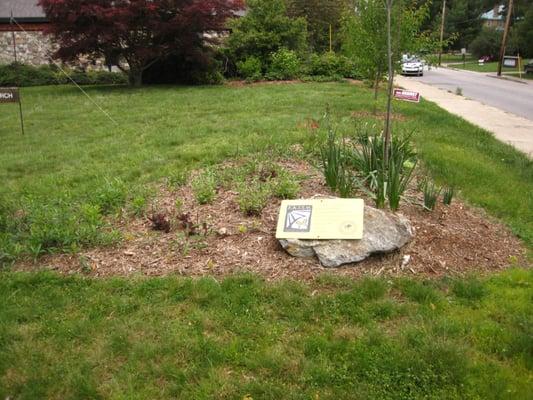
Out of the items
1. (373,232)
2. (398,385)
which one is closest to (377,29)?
(373,232)

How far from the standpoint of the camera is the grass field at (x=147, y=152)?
489 centimetres

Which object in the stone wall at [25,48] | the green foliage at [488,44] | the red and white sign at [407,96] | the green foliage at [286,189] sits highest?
the green foliage at [488,44]

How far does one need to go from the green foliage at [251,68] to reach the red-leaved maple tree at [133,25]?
263 centimetres

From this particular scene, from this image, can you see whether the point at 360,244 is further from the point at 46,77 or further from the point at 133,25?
the point at 46,77

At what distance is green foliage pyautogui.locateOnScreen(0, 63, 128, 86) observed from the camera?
20047 mm

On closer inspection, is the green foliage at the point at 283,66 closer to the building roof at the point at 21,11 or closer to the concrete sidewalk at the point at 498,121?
the concrete sidewalk at the point at 498,121

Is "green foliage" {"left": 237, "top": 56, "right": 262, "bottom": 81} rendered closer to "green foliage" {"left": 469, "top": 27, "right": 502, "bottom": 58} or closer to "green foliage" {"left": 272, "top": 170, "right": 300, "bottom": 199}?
"green foliage" {"left": 272, "top": 170, "right": 300, "bottom": 199}

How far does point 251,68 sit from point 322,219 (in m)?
16.7

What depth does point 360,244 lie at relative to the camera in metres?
4.10

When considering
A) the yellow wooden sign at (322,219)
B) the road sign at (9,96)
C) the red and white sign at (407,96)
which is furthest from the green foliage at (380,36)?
the road sign at (9,96)

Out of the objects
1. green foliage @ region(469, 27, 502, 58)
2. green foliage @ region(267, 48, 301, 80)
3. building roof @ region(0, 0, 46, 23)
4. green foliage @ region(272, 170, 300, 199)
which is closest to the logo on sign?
green foliage @ region(272, 170, 300, 199)

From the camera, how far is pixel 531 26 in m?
35.0

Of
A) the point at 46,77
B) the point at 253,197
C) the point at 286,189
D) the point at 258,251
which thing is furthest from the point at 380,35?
the point at 46,77

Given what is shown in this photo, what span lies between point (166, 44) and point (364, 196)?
14.1 meters
